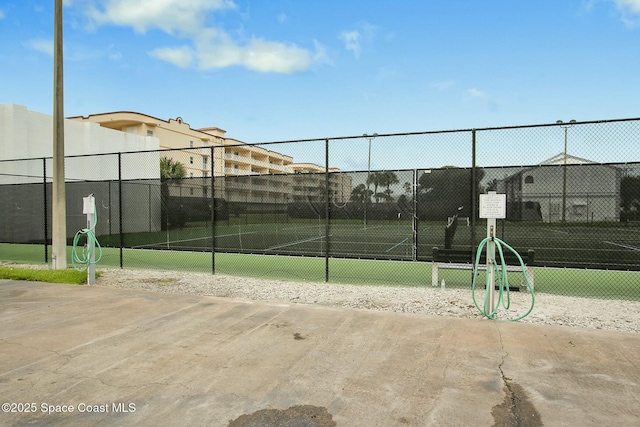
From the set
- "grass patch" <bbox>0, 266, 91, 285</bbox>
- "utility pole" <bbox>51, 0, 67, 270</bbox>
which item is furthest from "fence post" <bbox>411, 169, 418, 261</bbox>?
"utility pole" <bbox>51, 0, 67, 270</bbox>

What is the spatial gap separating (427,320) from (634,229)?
4586mm

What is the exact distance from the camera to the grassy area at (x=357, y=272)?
7504 millimetres

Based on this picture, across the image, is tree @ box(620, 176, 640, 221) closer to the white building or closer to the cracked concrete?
the cracked concrete

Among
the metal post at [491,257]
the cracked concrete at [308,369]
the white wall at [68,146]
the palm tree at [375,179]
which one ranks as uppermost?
the white wall at [68,146]

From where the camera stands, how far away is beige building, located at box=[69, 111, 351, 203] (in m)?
9.92

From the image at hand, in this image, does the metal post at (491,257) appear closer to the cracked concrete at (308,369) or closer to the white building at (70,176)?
the cracked concrete at (308,369)

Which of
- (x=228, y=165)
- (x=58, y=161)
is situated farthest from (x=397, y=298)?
(x=228, y=165)

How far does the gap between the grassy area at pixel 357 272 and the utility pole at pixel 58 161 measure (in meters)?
1.65

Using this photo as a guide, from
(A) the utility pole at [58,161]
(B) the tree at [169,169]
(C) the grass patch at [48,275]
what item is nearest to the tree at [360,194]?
(C) the grass patch at [48,275]

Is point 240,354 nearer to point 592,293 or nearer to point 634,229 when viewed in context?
point 592,293

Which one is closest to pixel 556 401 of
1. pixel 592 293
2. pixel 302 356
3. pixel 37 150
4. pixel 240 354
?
pixel 302 356

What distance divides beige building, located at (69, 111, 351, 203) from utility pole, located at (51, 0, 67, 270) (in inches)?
104

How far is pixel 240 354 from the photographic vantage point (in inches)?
166

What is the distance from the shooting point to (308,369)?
3.84 m
